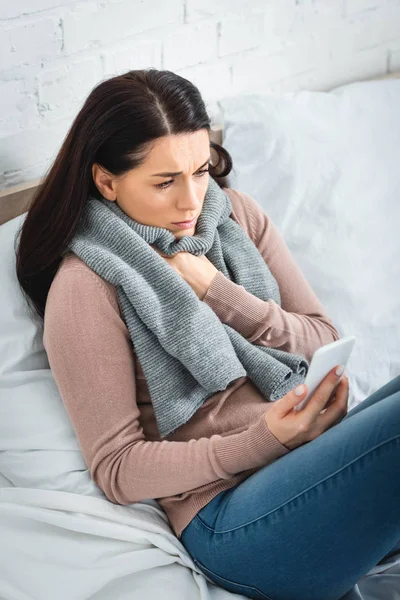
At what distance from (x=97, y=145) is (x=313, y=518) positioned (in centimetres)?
61

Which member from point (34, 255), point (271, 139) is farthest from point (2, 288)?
point (271, 139)

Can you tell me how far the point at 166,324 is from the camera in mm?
1278

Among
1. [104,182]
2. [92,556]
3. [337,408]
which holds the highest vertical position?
[104,182]

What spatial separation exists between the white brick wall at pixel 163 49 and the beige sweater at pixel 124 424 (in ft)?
1.21

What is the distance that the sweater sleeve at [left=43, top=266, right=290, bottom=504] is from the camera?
120 cm

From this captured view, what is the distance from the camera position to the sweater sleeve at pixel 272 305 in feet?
4.46

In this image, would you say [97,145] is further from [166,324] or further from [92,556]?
[92,556]

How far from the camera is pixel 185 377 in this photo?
1309 millimetres

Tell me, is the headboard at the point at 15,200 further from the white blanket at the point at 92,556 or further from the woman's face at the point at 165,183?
the white blanket at the point at 92,556

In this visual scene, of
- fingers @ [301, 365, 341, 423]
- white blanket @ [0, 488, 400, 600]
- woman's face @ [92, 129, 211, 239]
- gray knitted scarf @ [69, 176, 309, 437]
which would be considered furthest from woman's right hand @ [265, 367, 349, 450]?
woman's face @ [92, 129, 211, 239]

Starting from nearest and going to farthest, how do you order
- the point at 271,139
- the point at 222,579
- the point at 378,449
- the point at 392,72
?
the point at 378,449 < the point at 222,579 < the point at 271,139 < the point at 392,72

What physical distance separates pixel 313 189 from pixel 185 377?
2.00ft

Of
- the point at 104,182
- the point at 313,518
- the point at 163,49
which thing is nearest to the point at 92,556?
the point at 313,518

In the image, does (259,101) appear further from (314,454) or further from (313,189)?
(314,454)
